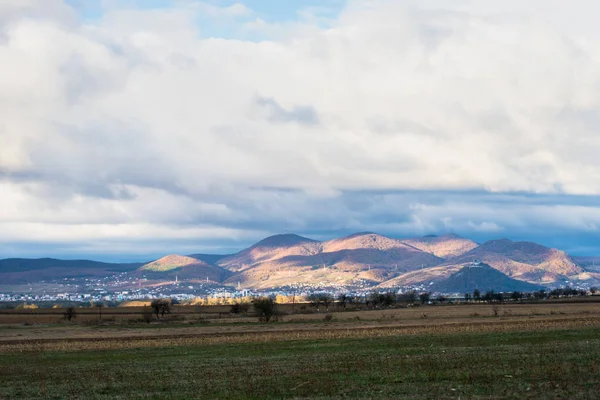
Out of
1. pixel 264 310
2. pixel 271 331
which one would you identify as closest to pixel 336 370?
pixel 271 331

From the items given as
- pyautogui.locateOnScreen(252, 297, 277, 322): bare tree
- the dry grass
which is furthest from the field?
pyautogui.locateOnScreen(252, 297, 277, 322): bare tree

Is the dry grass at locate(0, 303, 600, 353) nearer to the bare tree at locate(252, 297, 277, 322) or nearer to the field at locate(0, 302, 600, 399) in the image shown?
the field at locate(0, 302, 600, 399)

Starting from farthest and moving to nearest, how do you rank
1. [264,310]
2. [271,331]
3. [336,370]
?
[264,310]
[271,331]
[336,370]

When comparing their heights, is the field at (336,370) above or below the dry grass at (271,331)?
above

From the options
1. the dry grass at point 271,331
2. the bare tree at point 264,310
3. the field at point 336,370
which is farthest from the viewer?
the bare tree at point 264,310

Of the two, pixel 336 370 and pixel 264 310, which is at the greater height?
pixel 336 370

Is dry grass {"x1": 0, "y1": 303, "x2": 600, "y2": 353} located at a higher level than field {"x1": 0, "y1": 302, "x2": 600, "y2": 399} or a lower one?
lower

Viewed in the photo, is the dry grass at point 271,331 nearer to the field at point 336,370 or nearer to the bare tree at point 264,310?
the field at point 336,370

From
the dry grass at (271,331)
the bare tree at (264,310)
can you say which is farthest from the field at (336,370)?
the bare tree at (264,310)

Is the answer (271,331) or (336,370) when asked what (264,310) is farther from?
(336,370)

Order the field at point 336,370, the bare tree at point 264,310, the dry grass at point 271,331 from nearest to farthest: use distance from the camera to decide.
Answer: the field at point 336,370 < the dry grass at point 271,331 < the bare tree at point 264,310

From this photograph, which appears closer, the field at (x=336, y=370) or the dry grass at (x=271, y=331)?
the field at (x=336, y=370)

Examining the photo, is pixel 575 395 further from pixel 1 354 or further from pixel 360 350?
pixel 1 354

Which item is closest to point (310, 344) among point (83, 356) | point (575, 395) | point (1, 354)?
point (83, 356)
